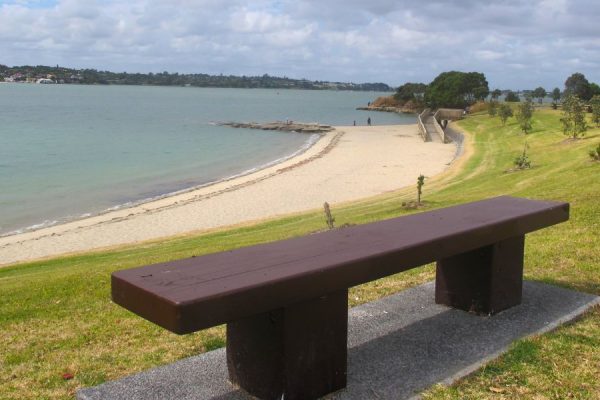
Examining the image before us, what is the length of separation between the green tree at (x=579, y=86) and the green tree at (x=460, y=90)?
1239 centimetres

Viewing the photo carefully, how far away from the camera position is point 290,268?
147 inches

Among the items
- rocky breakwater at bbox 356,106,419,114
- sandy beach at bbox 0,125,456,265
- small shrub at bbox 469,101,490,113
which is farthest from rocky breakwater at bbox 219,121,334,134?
rocky breakwater at bbox 356,106,419,114

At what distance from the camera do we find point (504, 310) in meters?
5.53

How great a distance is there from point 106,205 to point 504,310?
2382 cm

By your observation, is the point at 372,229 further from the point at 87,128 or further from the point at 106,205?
the point at 87,128

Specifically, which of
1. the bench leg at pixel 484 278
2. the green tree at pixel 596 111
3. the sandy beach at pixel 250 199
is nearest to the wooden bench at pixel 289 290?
the bench leg at pixel 484 278

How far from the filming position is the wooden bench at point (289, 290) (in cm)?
332

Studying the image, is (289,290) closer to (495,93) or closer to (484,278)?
(484,278)

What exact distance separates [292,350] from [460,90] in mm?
92470

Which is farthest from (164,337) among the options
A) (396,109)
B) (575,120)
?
(396,109)

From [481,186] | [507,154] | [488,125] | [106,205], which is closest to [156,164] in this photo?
[106,205]

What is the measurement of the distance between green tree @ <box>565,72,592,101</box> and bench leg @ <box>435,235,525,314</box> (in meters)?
66.6

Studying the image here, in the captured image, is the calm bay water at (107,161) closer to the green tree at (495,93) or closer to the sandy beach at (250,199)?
the sandy beach at (250,199)

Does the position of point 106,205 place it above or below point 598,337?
below
